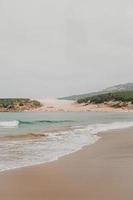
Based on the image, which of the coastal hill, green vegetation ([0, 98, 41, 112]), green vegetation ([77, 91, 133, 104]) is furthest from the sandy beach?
green vegetation ([0, 98, 41, 112])

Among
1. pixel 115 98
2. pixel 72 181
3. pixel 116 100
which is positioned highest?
pixel 72 181

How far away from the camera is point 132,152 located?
16906mm

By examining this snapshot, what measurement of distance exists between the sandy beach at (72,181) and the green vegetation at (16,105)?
325 feet

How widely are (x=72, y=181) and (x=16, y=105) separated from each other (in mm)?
104415

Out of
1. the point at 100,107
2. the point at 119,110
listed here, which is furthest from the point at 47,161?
the point at 100,107

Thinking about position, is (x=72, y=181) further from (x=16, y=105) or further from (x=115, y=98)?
(x=16, y=105)

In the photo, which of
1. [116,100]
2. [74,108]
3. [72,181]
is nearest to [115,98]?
[116,100]

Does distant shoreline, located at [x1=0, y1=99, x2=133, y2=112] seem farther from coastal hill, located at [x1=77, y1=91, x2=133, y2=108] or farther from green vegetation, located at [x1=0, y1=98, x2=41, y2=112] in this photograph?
coastal hill, located at [x1=77, y1=91, x2=133, y2=108]

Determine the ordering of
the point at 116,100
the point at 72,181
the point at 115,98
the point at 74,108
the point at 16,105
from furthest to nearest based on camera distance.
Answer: the point at 74,108 < the point at 16,105 < the point at 115,98 < the point at 116,100 < the point at 72,181

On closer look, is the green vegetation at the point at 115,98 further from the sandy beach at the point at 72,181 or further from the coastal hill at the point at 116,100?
the sandy beach at the point at 72,181

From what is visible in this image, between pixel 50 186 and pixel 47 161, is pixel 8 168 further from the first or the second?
pixel 50 186

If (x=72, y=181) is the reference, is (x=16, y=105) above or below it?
below

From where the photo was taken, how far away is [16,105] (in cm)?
11431

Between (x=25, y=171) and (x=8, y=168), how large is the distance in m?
0.80
